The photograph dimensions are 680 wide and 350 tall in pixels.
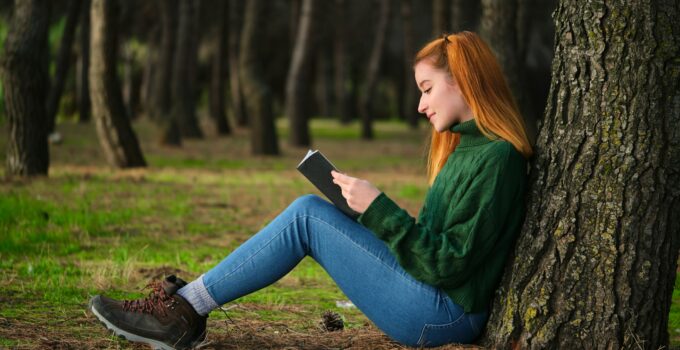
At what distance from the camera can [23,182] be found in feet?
37.0

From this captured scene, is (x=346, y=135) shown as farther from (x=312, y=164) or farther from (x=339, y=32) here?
(x=312, y=164)

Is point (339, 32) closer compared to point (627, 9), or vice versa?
point (627, 9)

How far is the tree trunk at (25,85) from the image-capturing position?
1141 cm

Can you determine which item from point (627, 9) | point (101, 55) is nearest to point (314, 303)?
point (627, 9)

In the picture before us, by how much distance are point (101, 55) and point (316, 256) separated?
9407 mm

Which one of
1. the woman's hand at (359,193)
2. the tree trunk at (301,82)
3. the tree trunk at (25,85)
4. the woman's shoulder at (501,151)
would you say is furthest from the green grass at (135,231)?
the tree trunk at (301,82)

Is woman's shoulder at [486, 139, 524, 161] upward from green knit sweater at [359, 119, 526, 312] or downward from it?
upward

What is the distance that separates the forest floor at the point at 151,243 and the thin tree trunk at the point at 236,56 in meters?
8.32

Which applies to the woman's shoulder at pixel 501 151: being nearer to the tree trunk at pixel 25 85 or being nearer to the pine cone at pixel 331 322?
the pine cone at pixel 331 322

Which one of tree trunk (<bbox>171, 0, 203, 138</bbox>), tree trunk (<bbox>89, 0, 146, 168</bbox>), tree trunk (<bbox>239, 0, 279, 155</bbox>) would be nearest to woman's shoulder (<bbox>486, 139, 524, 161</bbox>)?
tree trunk (<bbox>89, 0, 146, 168</bbox>)

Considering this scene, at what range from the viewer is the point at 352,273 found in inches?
167

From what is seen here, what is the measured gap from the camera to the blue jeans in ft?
13.7

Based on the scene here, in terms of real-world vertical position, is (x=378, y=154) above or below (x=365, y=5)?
below

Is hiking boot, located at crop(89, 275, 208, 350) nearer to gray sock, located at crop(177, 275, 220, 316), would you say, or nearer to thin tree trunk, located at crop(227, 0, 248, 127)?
gray sock, located at crop(177, 275, 220, 316)
